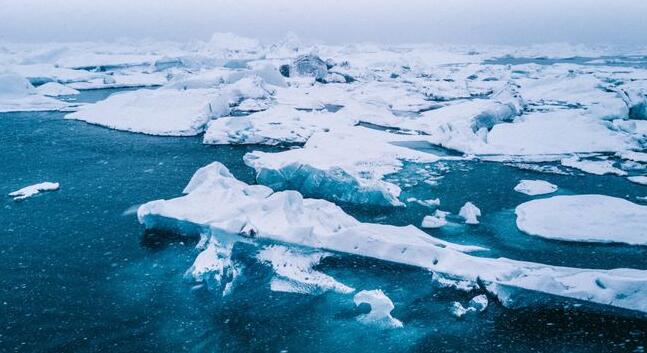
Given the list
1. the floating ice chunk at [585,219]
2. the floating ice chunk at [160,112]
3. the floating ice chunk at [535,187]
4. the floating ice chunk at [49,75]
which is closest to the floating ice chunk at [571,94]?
the floating ice chunk at [535,187]

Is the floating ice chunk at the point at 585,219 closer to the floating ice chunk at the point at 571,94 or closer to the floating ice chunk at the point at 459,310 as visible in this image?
the floating ice chunk at the point at 459,310

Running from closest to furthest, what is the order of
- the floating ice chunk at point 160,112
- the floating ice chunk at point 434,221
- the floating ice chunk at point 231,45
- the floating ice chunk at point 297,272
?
the floating ice chunk at point 297,272
the floating ice chunk at point 434,221
the floating ice chunk at point 160,112
the floating ice chunk at point 231,45

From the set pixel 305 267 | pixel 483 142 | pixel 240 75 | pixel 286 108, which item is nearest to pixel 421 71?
pixel 240 75

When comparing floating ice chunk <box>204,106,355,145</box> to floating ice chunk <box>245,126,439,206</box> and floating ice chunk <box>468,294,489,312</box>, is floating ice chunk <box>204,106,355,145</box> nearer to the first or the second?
floating ice chunk <box>245,126,439,206</box>

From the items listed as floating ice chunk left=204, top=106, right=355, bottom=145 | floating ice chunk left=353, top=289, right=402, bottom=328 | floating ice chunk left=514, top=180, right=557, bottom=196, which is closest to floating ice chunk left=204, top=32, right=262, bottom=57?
floating ice chunk left=204, top=106, right=355, bottom=145

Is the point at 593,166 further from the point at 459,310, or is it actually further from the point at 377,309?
the point at 377,309
